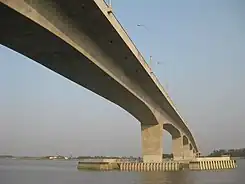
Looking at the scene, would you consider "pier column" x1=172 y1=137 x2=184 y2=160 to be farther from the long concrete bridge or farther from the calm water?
the long concrete bridge

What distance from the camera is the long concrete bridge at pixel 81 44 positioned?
63.3 feet

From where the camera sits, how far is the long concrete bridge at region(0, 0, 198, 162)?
19281mm

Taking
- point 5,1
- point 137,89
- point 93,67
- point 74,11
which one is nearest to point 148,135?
point 137,89

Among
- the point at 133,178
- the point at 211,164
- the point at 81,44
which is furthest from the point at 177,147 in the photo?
the point at 81,44

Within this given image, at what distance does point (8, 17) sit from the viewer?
18219mm

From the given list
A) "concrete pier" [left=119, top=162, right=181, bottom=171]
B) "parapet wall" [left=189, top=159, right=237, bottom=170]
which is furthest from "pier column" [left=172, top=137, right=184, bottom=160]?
"concrete pier" [left=119, top=162, right=181, bottom=171]

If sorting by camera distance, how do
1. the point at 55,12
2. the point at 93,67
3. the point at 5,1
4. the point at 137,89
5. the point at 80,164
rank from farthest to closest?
the point at 80,164, the point at 137,89, the point at 93,67, the point at 55,12, the point at 5,1

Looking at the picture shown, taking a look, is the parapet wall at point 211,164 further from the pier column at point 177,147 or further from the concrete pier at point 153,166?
the pier column at point 177,147

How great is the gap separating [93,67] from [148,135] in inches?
1426

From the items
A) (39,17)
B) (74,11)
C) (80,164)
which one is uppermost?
(74,11)

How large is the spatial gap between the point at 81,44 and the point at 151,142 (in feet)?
134

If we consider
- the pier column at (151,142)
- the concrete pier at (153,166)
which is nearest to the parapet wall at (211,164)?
the concrete pier at (153,166)

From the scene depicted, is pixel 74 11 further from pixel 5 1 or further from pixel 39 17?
pixel 5 1

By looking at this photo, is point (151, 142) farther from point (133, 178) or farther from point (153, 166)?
point (133, 178)
